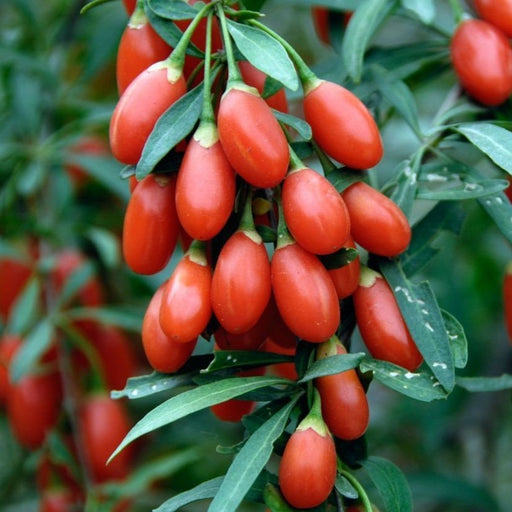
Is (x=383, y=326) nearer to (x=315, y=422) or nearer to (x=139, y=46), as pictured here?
(x=315, y=422)

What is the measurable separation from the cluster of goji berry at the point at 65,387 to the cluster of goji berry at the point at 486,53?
0.95 meters

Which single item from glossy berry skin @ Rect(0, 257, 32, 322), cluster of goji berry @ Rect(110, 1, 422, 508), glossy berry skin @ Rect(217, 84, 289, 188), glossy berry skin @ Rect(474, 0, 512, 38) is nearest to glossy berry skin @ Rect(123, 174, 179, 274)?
cluster of goji berry @ Rect(110, 1, 422, 508)

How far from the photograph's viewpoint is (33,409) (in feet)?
5.97

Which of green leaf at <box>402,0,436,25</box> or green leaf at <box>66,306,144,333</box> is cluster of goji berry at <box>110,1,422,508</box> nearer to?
green leaf at <box>402,0,436,25</box>

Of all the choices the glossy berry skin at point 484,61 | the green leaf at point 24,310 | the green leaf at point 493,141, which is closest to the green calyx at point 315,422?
the green leaf at point 493,141

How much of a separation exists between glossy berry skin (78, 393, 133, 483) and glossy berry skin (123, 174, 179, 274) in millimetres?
885

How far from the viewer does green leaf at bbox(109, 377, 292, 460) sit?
88 cm

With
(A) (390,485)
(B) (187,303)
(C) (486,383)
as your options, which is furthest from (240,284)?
(C) (486,383)

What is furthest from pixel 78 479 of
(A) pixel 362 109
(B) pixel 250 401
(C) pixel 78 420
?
(A) pixel 362 109

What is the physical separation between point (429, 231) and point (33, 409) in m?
1.01

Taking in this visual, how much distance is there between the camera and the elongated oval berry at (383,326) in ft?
3.22

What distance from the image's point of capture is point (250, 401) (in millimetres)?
1052

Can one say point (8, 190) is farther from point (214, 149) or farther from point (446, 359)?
point (446, 359)

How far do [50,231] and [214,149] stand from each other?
105cm
